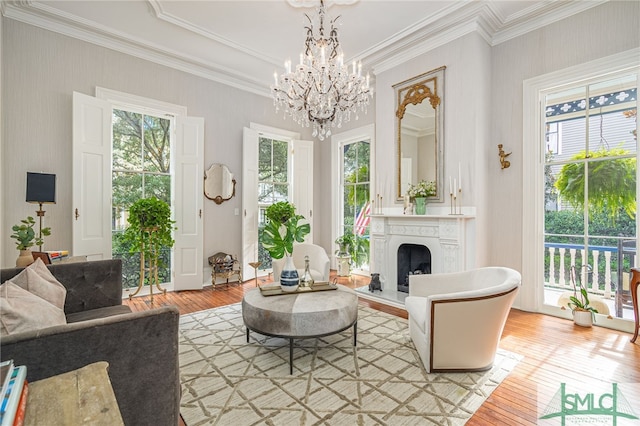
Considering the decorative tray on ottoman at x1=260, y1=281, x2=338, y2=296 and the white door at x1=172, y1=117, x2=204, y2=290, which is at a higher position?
the white door at x1=172, y1=117, x2=204, y2=290

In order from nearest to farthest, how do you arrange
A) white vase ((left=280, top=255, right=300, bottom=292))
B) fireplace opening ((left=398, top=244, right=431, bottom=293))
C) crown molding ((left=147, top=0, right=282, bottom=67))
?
white vase ((left=280, top=255, right=300, bottom=292)), crown molding ((left=147, top=0, right=282, bottom=67)), fireplace opening ((left=398, top=244, right=431, bottom=293))

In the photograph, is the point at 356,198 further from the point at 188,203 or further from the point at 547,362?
the point at 547,362

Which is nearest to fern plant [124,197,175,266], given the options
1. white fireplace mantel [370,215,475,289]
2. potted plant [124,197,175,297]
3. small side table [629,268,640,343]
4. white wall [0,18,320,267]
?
potted plant [124,197,175,297]

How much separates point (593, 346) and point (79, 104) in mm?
6033

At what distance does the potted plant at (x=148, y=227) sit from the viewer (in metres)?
3.78

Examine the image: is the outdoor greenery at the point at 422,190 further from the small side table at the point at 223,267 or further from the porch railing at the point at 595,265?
the small side table at the point at 223,267

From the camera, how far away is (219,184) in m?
4.99

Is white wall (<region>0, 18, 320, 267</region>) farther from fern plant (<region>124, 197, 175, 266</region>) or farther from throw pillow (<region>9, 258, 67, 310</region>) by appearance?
throw pillow (<region>9, 258, 67, 310</region>)

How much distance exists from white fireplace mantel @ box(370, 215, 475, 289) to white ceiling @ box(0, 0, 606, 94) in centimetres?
229

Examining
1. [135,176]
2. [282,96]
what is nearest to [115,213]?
[135,176]

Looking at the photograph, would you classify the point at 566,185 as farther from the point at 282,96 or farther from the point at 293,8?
the point at 293,8

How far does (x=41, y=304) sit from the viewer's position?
1.54 meters

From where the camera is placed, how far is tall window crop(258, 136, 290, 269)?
18.3ft

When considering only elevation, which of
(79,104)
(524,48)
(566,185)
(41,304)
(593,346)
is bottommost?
(593,346)
